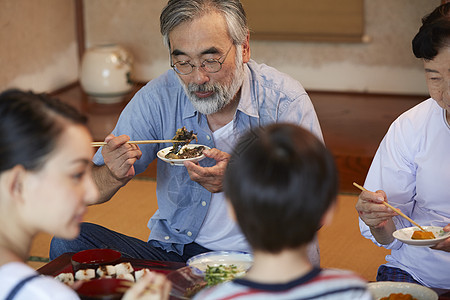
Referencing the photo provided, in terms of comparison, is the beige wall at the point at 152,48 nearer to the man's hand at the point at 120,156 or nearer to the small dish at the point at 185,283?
the man's hand at the point at 120,156

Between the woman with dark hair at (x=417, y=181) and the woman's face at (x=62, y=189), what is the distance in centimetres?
96

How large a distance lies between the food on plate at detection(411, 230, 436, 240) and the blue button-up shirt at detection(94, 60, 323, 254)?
0.59m

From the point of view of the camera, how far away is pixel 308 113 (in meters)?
Result: 2.40

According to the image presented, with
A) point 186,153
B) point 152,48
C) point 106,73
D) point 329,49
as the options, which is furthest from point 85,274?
point 152,48

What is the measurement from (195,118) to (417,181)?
2.76ft

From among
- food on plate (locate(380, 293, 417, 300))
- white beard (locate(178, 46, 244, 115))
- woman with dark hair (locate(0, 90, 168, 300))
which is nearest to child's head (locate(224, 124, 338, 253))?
woman with dark hair (locate(0, 90, 168, 300))

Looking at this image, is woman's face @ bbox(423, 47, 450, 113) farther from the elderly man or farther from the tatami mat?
the tatami mat

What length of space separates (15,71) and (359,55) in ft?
9.12

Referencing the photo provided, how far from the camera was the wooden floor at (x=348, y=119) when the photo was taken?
4.16 metres

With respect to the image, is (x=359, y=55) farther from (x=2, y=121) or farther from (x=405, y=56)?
(x=2, y=121)

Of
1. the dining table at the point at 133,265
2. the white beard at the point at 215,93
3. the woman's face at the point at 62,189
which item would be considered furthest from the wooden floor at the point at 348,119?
the woman's face at the point at 62,189

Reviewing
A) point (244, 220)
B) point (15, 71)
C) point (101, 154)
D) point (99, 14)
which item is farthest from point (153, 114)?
point (99, 14)

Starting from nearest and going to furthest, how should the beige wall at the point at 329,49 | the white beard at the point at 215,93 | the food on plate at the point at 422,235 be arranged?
1. the food on plate at the point at 422,235
2. the white beard at the point at 215,93
3. the beige wall at the point at 329,49

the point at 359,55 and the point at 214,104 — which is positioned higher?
the point at 214,104
